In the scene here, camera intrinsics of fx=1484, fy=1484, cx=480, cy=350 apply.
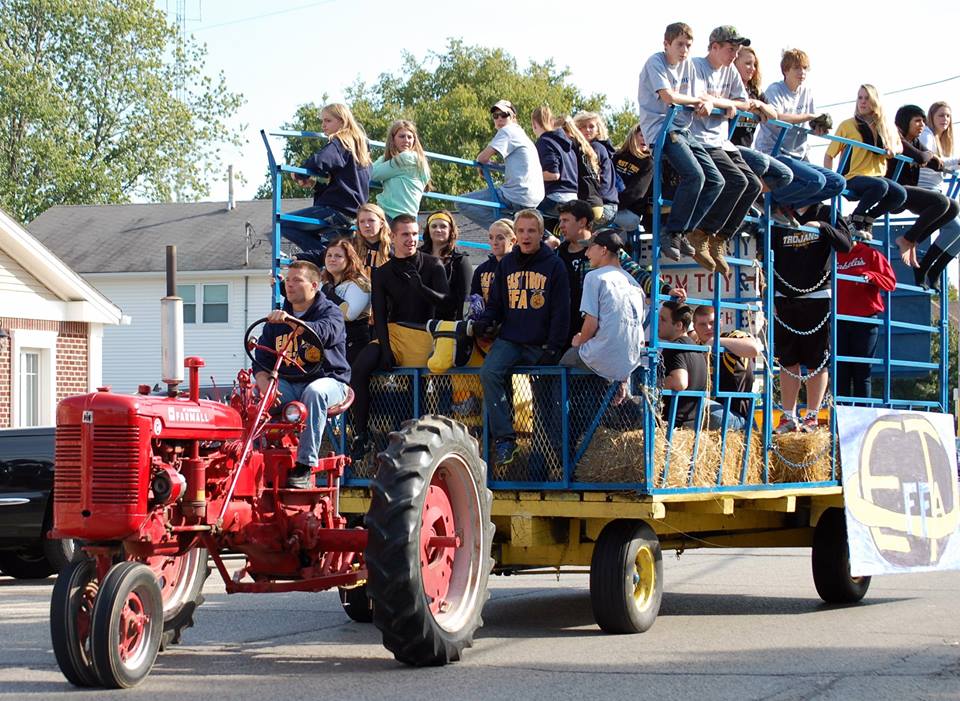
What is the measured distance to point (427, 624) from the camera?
24.4 ft

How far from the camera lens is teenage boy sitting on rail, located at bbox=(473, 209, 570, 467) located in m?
9.11

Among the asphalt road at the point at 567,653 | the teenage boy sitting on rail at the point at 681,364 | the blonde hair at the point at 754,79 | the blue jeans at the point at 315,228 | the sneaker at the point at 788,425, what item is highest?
the blonde hair at the point at 754,79

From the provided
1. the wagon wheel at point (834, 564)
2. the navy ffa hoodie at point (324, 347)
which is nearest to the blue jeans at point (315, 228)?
the navy ffa hoodie at point (324, 347)

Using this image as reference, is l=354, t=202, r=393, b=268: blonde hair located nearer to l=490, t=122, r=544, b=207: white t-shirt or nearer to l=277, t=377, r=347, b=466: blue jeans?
l=490, t=122, r=544, b=207: white t-shirt

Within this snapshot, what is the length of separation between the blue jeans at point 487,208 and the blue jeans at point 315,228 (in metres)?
1.22

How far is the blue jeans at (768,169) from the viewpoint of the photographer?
10.2m

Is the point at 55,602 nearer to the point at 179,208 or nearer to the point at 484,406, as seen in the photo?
the point at 484,406

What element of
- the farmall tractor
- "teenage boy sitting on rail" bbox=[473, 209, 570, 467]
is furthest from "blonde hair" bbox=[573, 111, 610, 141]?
the farmall tractor

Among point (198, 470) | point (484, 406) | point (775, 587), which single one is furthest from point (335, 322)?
point (775, 587)

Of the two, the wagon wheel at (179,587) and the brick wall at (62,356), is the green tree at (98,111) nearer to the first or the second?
the brick wall at (62,356)

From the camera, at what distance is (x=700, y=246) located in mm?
9695

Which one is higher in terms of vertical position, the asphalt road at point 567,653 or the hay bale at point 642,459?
the hay bale at point 642,459

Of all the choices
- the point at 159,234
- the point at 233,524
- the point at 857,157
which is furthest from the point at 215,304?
the point at 233,524

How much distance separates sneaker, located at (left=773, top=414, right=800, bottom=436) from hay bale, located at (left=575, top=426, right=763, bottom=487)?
1421mm
